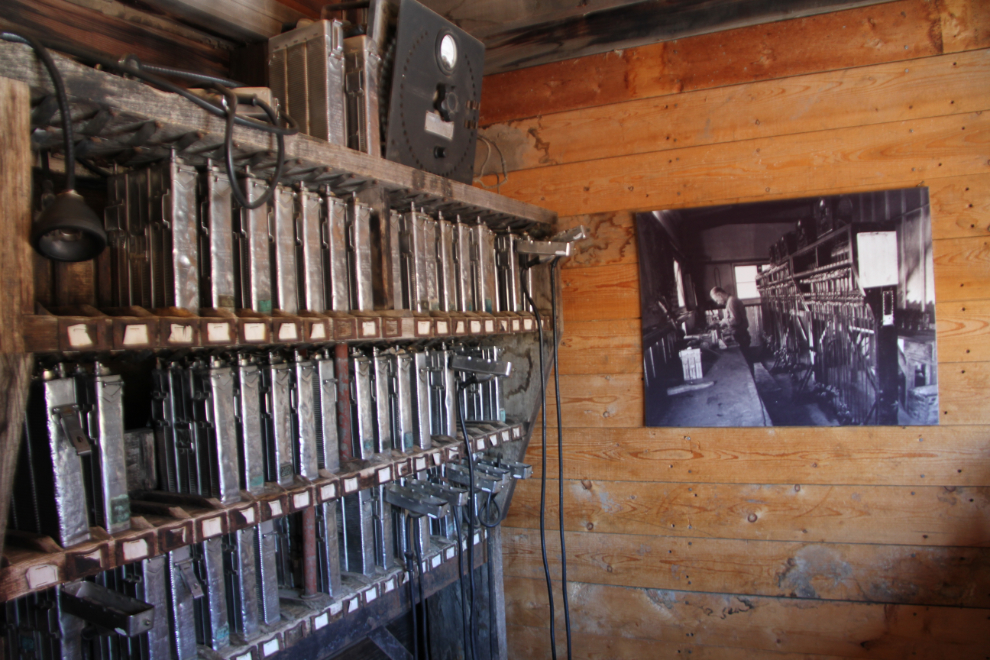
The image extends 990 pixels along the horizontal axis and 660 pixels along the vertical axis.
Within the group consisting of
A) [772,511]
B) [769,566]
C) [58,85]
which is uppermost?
[58,85]

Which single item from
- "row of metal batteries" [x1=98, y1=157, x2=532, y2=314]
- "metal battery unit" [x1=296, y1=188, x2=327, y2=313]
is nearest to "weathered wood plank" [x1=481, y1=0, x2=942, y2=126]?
"row of metal batteries" [x1=98, y1=157, x2=532, y2=314]

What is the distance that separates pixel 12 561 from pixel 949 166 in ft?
8.82

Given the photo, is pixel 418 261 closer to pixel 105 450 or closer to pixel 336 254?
pixel 336 254

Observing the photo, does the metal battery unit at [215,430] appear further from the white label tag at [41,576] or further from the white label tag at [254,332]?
the white label tag at [41,576]

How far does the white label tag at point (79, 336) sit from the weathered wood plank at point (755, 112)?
187cm

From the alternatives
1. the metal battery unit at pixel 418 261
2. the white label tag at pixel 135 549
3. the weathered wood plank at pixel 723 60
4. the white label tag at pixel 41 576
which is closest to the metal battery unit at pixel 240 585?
the white label tag at pixel 135 549

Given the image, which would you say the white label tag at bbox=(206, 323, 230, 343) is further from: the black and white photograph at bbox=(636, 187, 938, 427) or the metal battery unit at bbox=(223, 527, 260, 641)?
the black and white photograph at bbox=(636, 187, 938, 427)

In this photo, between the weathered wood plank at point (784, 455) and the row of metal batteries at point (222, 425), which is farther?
the weathered wood plank at point (784, 455)

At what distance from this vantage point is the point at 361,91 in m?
1.41

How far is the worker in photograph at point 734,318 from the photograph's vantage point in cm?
218

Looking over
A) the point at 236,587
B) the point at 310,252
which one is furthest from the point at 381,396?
the point at 236,587

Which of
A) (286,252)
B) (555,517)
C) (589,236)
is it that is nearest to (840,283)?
(589,236)

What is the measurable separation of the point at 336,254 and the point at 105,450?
1.99 feet

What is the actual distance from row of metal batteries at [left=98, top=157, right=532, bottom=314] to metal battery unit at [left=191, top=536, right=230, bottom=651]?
20.0 inches
